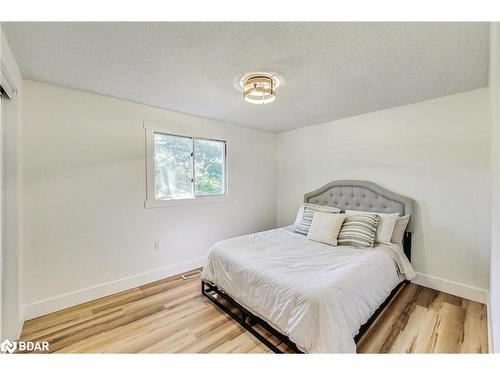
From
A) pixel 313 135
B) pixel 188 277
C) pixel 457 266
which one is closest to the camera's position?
pixel 457 266

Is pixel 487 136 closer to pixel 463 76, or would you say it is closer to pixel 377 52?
pixel 463 76

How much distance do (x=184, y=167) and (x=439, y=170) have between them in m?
3.24

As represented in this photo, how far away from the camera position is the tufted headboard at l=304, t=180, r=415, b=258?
2672 millimetres

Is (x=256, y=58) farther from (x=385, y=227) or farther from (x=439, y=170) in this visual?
(x=439, y=170)

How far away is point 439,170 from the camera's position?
2486 mm

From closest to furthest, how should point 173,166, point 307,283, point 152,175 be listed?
point 307,283 → point 152,175 → point 173,166

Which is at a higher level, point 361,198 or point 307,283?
point 361,198

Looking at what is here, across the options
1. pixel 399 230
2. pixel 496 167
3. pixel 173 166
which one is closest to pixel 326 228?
pixel 399 230

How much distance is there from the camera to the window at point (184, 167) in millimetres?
2855

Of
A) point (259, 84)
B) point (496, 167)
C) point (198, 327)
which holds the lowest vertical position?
point (198, 327)

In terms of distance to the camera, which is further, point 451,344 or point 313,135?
point 313,135

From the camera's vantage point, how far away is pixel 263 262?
1.97m

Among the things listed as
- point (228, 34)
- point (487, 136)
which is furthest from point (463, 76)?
point (228, 34)

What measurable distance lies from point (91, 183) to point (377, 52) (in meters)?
2.95
